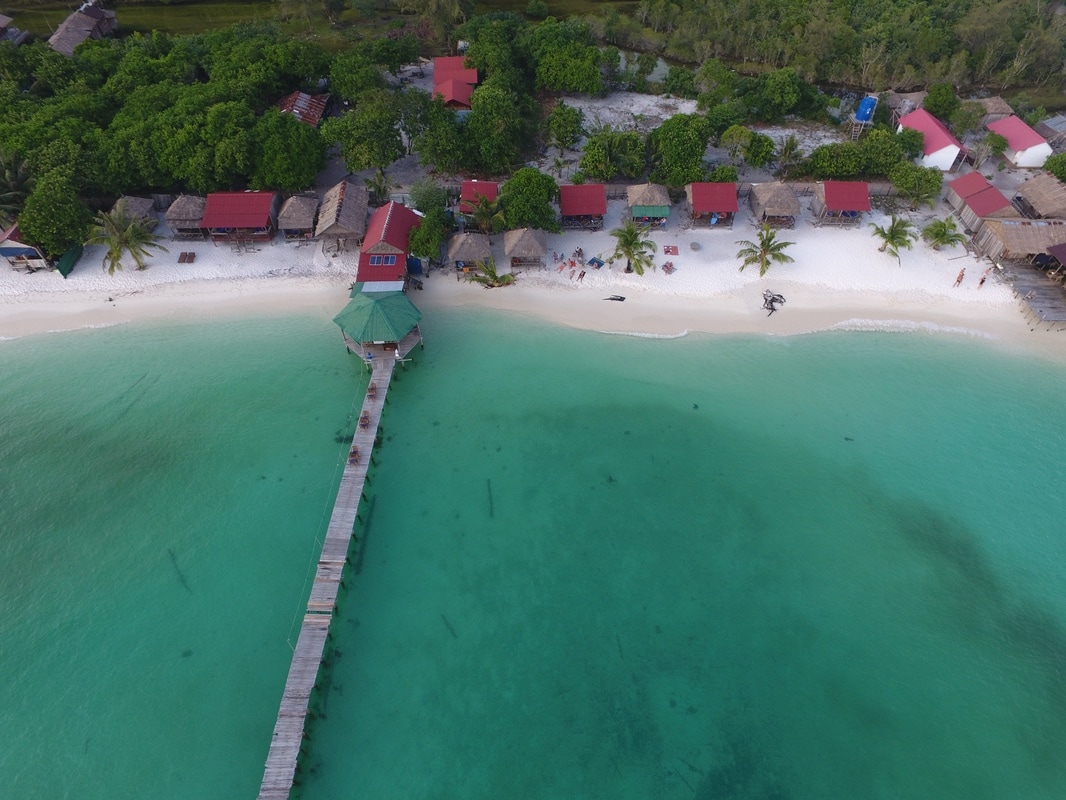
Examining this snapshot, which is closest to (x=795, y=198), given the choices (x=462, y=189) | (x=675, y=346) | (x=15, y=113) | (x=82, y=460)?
(x=675, y=346)

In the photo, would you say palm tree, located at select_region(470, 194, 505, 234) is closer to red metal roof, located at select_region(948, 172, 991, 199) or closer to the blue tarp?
red metal roof, located at select_region(948, 172, 991, 199)

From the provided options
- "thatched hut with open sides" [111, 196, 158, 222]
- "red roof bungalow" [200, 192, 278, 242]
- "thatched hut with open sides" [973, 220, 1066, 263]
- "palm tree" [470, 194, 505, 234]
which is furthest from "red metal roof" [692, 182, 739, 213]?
"thatched hut with open sides" [111, 196, 158, 222]

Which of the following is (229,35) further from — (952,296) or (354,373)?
(952,296)

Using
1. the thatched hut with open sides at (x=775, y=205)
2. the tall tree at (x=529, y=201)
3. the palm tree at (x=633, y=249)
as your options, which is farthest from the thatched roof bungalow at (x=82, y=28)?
the thatched hut with open sides at (x=775, y=205)

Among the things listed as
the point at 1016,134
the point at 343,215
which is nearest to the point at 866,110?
the point at 1016,134

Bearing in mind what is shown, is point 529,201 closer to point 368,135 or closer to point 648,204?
point 648,204

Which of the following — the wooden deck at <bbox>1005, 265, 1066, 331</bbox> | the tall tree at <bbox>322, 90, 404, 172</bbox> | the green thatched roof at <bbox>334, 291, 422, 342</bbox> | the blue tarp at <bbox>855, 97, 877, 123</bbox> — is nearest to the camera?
the green thatched roof at <bbox>334, 291, 422, 342</bbox>
